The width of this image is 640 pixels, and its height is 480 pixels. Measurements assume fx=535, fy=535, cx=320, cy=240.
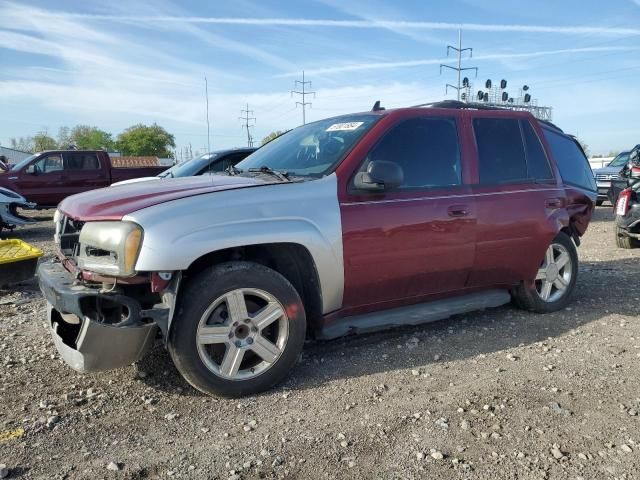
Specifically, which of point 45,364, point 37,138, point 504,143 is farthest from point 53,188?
point 37,138

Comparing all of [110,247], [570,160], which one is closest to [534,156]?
[570,160]

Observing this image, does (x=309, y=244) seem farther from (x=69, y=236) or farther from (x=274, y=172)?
(x=69, y=236)

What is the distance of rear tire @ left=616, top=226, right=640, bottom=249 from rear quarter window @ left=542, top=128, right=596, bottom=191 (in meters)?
3.55

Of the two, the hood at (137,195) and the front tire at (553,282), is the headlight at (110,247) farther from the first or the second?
the front tire at (553,282)

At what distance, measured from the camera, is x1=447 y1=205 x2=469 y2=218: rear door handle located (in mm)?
4078

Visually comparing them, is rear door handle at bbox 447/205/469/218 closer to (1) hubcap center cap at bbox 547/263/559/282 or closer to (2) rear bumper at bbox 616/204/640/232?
(1) hubcap center cap at bbox 547/263/559/282

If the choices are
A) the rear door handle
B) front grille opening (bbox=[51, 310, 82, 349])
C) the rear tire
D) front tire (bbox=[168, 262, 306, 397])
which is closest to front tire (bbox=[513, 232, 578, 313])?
the rear door handle

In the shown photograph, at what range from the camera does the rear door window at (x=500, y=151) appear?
4457 mm

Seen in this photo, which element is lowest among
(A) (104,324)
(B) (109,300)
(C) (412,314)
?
(C) (412,314)

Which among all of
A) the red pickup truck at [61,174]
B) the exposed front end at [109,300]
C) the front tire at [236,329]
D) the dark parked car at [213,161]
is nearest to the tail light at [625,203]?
the dark parked car at [213,161]

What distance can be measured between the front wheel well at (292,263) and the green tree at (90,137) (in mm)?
98300

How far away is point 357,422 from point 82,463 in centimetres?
143

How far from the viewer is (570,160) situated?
5449 millimetres

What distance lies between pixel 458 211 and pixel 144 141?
9275cm
